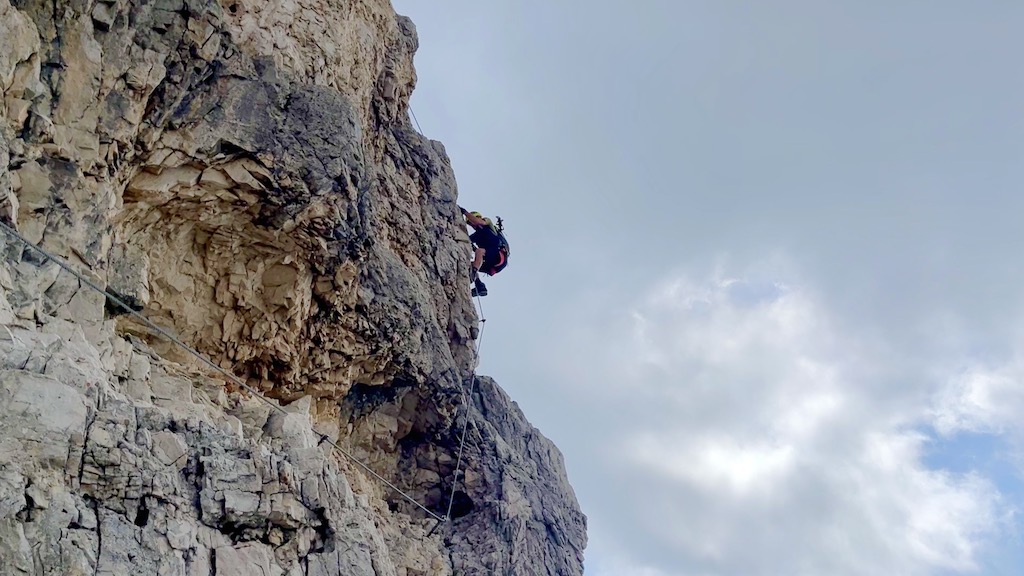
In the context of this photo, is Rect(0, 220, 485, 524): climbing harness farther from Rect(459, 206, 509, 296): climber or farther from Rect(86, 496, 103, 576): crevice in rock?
Rect(459, 206, 509, 296): climber

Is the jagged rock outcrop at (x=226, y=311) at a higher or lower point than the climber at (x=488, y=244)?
lower

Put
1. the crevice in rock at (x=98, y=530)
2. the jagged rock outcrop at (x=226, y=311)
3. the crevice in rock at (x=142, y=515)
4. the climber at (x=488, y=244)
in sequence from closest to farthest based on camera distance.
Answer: the crevice in rock at (x=98, y=530), the jagged rock outcrop at (x=226, y=311), the crevice in rock at (x=142, y=515), the climber at (x=488, y=244)

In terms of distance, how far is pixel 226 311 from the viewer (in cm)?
1505

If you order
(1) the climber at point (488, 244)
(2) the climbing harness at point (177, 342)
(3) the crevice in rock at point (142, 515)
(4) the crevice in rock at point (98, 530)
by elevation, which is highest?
(1) the climber at point (488, 244)

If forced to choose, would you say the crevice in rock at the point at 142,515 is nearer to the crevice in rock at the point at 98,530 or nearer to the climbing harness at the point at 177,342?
the crevice in rock at the point at 98,530

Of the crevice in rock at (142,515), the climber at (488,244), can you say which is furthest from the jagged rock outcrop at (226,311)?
the climber at (488,244)

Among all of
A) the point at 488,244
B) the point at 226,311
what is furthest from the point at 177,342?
the point at 488,244

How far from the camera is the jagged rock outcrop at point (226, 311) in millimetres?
10078

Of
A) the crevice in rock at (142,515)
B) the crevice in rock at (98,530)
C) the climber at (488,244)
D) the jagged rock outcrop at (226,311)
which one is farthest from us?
the climber at (488,244)

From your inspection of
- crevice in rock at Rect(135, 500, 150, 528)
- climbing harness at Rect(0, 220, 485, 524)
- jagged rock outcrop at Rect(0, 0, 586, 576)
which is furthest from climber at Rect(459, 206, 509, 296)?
crevice in rock at Rect(135, 500, 150, 528)

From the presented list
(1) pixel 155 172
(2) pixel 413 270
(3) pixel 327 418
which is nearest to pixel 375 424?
(3) pixel 327 418

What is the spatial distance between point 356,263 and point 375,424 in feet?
14.9

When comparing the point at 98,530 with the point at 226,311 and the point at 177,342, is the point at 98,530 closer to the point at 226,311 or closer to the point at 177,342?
the point at 177,342

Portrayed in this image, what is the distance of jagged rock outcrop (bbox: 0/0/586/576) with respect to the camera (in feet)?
Answer: 33.1
